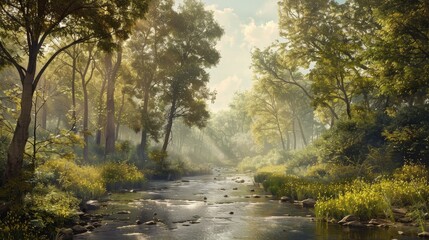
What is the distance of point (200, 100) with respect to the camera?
1604 inches

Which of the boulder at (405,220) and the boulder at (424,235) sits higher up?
the boulder at (405,220)

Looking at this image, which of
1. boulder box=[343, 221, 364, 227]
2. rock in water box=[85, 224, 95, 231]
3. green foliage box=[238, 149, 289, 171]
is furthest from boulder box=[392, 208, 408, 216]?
green foliage box=[238, 149, 289, 171]

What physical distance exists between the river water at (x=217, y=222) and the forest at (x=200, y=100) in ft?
3.44

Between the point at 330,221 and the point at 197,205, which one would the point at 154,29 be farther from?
the point at 330,221

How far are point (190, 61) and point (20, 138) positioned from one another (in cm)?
2957

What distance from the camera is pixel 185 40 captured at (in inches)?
1617

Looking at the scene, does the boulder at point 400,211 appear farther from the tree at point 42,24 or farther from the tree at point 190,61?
the tree at point 190,61

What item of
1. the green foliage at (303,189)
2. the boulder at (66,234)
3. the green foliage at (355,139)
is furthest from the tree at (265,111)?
the boulder at (66,234)

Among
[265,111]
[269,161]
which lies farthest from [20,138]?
[265,111]

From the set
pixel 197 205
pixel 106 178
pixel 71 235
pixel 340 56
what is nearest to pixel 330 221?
pixel 197 205

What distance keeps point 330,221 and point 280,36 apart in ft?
85.5

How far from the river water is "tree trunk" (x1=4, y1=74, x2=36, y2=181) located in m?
3.53

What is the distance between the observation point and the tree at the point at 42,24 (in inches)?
497

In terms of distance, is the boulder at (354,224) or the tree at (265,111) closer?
the boulder at (354,224)
